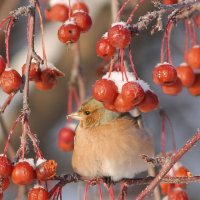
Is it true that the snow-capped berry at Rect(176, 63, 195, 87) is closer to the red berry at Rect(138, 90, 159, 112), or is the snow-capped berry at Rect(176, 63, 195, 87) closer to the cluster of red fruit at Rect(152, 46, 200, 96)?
the cluster of red fruit at Rect(152, 46, 200, 96)

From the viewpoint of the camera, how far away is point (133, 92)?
191cm

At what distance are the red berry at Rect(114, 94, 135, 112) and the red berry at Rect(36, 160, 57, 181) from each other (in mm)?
272

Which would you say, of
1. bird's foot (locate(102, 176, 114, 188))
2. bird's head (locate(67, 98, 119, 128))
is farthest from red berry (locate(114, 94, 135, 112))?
bird's head (locate(67, 98, 119, 128))

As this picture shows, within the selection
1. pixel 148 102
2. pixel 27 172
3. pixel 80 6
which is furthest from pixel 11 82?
pixel 80 6

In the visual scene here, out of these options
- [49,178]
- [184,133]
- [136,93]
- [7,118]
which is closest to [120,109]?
[136,93]

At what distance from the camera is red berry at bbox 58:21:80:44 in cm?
205

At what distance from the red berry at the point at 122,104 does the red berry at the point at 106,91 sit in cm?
2

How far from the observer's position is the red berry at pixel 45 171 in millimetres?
1856

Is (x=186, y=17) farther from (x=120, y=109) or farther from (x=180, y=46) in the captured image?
(x=180, y=46)

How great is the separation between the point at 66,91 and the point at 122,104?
271cm

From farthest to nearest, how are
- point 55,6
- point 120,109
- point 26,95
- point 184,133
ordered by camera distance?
point 184,133 < point 55,6 < point 120,109 < point 26,95

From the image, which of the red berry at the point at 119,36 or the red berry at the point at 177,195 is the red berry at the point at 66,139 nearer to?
the red berry at the point at 177,195

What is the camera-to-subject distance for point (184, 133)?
5266 millimetres

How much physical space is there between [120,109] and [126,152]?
786 millimetres
